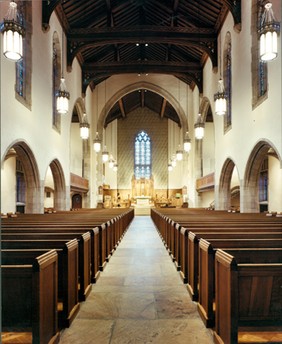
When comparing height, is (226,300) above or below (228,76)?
below

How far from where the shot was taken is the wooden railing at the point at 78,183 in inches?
607

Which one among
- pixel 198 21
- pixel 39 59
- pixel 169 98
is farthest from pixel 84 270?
pixel 169 98

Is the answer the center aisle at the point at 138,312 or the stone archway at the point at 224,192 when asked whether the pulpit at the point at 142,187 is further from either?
the center aisle at the point at 138,312

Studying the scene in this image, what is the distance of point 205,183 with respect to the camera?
1756 cm

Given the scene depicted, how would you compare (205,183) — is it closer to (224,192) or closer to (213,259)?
(224,192)

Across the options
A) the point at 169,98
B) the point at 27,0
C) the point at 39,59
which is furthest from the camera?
the point at 169,98

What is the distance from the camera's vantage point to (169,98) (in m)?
21.1

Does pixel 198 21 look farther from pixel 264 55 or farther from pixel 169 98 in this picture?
pixel 264 55

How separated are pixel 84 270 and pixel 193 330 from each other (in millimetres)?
1475

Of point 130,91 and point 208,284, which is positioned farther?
point 130,91

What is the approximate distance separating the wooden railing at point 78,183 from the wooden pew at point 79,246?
1122 centimetres

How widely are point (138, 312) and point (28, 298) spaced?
4.61ft

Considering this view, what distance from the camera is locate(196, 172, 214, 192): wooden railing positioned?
16.2 meters

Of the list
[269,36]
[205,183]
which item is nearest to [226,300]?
[269,36]
